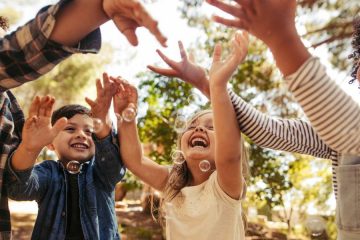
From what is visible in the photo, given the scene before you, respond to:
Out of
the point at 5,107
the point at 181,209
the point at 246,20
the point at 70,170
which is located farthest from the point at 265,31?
the point at 70,170

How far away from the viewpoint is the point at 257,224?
10164mm

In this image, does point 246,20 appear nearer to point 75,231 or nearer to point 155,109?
point 75,231

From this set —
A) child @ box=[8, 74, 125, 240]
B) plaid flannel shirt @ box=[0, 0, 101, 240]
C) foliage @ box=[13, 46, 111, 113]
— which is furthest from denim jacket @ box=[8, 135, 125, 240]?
foliage @ box=[13, 46, 111, 113]

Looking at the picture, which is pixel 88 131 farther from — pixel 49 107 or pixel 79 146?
pixel 49 107

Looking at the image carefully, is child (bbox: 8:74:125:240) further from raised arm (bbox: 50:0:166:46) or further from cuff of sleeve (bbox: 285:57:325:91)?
cuff of sleeve (bbox: 285:57:325:91)

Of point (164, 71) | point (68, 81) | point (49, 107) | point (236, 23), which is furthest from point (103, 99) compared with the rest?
point (68, 81)

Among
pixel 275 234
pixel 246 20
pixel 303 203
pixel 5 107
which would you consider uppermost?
pixel 246 20

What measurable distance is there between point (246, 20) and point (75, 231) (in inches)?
57.5

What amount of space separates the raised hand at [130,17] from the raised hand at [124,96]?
844 mm

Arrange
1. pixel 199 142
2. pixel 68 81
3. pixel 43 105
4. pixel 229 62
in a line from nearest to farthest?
pixel 229 62 < pixel 43 105 < pixel 199 142 < pixel 68 81

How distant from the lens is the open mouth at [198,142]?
223 cm

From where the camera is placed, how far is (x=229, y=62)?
1513 mm

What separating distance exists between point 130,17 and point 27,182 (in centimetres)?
102

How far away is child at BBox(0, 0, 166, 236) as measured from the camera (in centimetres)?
115
